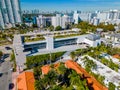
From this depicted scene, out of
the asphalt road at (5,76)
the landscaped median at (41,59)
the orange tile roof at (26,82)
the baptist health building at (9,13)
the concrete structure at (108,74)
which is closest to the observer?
the orange tile roof at (26,82)

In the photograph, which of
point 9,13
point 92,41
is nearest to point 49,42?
point 92,41

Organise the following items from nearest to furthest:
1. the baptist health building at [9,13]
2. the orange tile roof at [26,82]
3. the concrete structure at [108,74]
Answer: the orange tile roof at [26,82] → the concrete structure at [108,74] → the baptist health building at [9,13]

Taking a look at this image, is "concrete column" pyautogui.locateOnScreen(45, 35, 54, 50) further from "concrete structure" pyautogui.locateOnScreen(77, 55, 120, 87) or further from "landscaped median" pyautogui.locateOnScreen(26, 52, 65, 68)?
"concrete structure" pyautogui.locateOnScreen(77, 55, 120, 87)

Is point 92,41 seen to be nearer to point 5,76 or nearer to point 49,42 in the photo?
point 49,42

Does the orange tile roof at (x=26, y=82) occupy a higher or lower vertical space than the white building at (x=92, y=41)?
lower

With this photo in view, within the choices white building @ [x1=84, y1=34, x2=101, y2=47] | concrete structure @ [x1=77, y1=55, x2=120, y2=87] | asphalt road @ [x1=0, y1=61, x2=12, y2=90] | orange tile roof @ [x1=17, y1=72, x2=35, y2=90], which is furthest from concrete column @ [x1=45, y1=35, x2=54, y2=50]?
concrete structure @ [x1=77, y1=55, x2=120, y2=87]

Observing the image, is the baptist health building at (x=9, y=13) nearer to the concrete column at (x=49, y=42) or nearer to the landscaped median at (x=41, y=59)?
the concrete column at (x=49, y=42)

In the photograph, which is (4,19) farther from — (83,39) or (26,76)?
A: (26,76)

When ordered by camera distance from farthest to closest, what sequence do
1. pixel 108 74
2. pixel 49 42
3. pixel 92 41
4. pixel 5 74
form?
pixel 92 41 → pixel 49 42 → pixel 5 74 → pixel 108 74

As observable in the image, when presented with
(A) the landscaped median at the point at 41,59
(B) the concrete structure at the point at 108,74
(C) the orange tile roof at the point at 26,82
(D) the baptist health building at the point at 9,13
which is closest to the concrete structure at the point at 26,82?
(C) the orange tile roof at the point at 26,82
